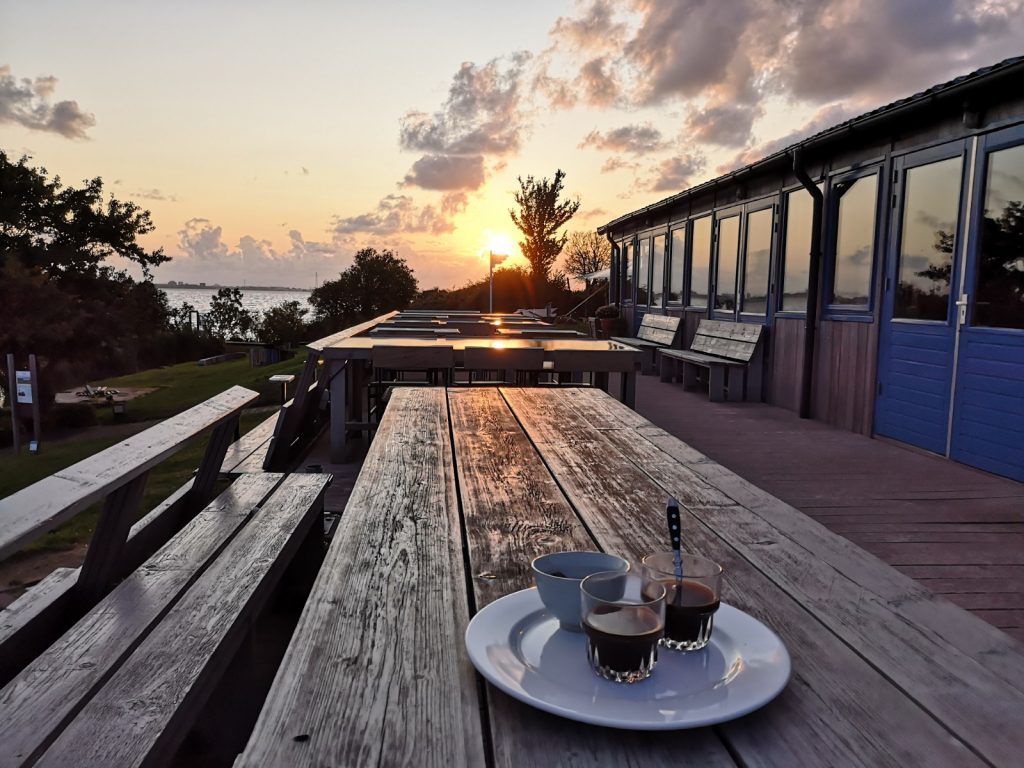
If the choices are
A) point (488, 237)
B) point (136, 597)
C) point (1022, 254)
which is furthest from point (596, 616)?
point (488, 237)

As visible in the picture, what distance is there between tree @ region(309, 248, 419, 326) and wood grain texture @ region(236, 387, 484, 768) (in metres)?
27.3

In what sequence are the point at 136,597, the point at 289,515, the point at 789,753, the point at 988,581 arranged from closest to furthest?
1. the point at 789,753
2. the point at 136,597
3. the point at 289,515
4. the point at 988,581

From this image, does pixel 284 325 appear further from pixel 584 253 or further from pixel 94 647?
pixel 94 647

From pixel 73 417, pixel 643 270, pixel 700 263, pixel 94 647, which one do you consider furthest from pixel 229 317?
pixel 94 647

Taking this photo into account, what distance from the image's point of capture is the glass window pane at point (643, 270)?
12.6 meters

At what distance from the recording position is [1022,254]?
4410mm

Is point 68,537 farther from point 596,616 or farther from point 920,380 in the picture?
point 920,380

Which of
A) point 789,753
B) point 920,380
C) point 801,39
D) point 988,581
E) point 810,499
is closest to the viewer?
point 789,753

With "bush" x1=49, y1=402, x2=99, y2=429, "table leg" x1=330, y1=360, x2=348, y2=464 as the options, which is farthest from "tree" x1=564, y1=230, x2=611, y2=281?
"table leg" x1=330, y1=360, x2=348, y2=464

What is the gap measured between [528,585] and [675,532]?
364mm

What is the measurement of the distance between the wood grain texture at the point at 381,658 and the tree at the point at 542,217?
25.0 metres

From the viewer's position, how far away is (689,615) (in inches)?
36.8

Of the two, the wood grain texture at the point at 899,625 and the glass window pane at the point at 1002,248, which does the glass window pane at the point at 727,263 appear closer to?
the glass window pane at the point at 1002,248

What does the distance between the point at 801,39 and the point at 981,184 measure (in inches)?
241
